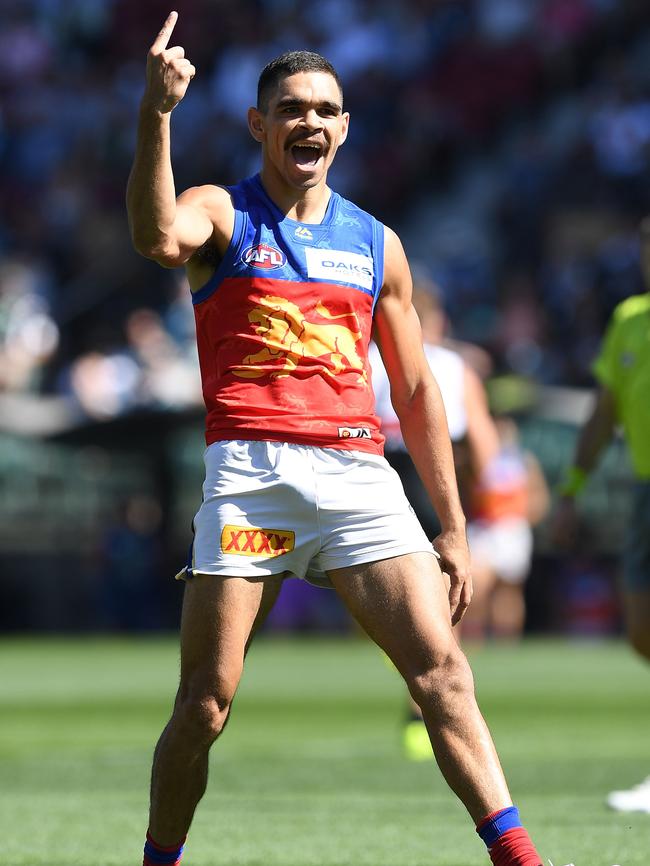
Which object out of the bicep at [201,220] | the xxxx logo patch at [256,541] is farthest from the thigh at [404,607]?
the bicep at [201,220]

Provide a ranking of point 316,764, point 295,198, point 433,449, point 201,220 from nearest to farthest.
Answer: point 201,220 < point 295,198 < point 433,449 < point 316,764

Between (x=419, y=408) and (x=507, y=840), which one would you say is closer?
(x=507, y=840)

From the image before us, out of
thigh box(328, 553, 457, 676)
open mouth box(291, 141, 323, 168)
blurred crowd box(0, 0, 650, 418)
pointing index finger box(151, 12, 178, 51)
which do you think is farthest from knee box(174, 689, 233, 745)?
blurred crowd box(0, 0, 650, 418)

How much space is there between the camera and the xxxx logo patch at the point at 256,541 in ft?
17.4

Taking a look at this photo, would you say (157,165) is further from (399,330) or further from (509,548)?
(509,548)

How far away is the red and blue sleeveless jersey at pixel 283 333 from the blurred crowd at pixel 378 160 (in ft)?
54.8

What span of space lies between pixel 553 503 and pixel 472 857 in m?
15.9

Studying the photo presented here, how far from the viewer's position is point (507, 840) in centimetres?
511

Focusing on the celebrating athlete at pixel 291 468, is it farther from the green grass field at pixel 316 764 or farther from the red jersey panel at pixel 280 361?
the green grass field at pixel 316 764

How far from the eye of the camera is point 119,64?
30562 millimetres

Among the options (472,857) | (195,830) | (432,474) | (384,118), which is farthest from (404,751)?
(384,118)

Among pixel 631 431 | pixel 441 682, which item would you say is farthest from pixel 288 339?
pixel 631 431

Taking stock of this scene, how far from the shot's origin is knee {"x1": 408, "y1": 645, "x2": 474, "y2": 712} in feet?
17.3

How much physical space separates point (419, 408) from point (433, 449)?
143mm
